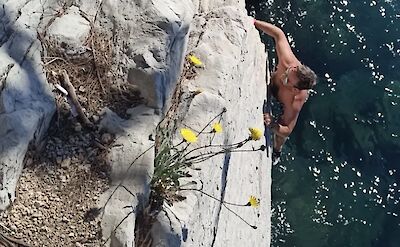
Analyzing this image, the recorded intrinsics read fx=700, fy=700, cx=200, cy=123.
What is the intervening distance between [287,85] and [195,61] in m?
1.97

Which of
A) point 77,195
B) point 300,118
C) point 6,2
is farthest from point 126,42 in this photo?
point 300,118

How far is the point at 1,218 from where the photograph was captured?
3660 millimetres

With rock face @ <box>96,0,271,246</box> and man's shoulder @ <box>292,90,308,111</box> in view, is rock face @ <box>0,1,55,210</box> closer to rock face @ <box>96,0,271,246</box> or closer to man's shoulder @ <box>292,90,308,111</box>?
rock face @ <box>96,0,271,246</box>

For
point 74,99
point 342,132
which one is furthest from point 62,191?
point 342,132

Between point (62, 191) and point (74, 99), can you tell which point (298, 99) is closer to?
point (74, 99)

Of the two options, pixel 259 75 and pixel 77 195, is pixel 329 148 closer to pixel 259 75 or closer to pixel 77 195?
pixel 259 75

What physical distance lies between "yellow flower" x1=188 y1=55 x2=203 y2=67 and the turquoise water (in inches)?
106

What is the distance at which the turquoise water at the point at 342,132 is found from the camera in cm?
755

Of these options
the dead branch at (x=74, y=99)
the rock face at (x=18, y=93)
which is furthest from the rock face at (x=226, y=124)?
the rock face at (x=18, y=93)

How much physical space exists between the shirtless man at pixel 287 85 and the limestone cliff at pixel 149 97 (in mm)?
684

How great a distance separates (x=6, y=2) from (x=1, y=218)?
1439mm

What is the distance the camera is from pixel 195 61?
16.3ft

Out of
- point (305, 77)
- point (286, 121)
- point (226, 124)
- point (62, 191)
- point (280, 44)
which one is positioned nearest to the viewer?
point (62, 191)

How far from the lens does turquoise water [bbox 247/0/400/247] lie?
297 inches
